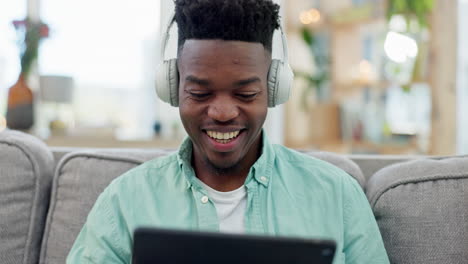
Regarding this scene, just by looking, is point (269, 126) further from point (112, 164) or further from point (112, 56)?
point (112, 164)

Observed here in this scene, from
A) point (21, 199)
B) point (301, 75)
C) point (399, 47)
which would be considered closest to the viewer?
point (21, 199)

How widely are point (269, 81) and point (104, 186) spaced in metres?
0.49

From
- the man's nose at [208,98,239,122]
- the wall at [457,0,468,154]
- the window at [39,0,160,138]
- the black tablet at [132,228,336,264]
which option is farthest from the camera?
the window at [39,0,160,138]

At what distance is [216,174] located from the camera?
42.9 inches

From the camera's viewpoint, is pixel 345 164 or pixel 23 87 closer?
pixel 345 164

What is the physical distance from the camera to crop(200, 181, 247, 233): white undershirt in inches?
40.4

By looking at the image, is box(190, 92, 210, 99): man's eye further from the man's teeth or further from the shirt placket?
the shirt placket

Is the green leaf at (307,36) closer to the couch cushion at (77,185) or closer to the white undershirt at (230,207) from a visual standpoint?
the couch cushion at (77,185)

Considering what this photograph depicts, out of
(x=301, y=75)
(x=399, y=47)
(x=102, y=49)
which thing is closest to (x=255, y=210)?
(x=399, y=47)

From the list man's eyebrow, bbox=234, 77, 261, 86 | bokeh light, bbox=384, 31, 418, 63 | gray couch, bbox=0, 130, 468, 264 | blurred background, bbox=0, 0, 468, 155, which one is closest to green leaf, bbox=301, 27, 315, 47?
blurred background, bbox=0, 0, 468, 155

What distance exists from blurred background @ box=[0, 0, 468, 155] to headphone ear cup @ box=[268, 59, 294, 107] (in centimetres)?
162

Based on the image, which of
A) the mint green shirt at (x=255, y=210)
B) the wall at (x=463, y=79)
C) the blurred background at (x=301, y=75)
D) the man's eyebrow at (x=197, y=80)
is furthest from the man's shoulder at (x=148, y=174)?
the wall at (x=463, y=79)

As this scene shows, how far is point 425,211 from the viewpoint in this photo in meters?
1.11

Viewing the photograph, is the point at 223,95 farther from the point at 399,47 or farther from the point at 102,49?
the point at 102,49
